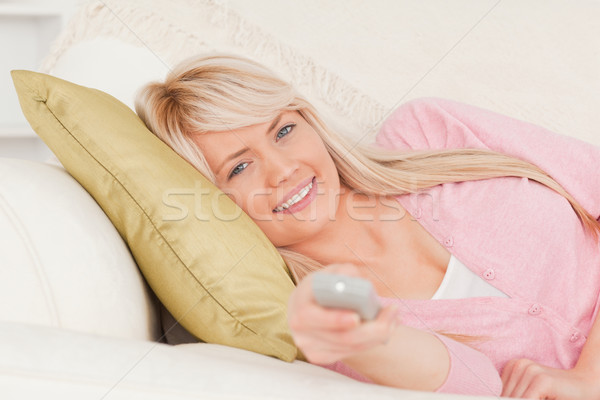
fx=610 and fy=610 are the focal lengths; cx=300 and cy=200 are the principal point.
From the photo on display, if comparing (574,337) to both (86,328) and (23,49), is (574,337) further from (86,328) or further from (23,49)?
(23,49)

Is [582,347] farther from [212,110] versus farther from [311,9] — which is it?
[311,9]

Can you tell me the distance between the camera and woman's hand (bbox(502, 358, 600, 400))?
897mm

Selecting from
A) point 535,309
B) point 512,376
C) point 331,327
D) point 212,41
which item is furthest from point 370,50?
point 331,327

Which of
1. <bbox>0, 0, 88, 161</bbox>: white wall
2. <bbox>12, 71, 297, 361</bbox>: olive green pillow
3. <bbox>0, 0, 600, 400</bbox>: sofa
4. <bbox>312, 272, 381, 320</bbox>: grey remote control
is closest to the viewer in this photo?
<bbox>312, 272, 381, 320</bbox>: grey remote control

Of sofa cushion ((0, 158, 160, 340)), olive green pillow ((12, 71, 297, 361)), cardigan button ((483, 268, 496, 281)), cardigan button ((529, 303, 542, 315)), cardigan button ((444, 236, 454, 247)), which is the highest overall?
cardigan button ((529, 303, 542, 315))

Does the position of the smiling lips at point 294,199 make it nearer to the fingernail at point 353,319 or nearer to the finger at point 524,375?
the finger at point 524,375

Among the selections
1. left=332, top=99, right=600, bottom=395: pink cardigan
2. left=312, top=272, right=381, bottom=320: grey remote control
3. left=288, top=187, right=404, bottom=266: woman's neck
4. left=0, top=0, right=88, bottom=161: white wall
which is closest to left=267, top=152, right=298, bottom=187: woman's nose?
left=288, top=187, right=404, bottom=266: woman's neck

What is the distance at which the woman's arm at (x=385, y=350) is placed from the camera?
52 cm

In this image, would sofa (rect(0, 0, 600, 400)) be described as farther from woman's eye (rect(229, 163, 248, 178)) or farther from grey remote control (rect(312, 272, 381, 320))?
grey remote control (rect(312, 272, 381, 320))

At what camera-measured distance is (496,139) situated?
1.28 meters

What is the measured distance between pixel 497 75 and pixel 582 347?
2.42ft

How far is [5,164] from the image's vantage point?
876 millimetres

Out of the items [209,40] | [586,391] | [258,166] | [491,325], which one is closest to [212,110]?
[258,166]

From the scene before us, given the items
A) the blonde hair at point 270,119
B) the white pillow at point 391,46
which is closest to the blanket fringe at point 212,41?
the white pillow at point 391,46
